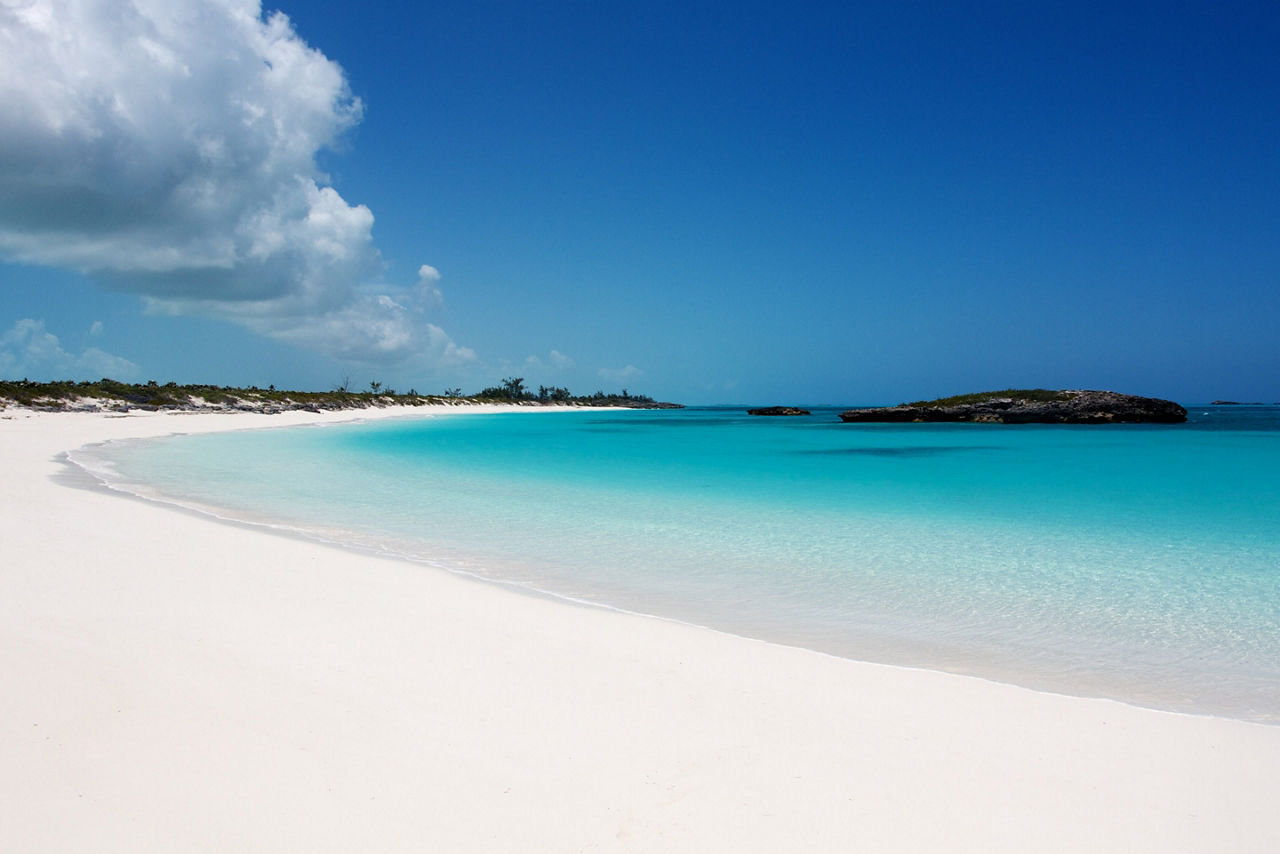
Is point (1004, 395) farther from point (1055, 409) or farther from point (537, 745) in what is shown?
point (537, 745)

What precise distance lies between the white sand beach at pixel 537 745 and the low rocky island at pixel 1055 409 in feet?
171

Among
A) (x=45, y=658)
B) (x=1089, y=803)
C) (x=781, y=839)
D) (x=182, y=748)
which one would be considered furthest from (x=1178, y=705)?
(x=45, y=658)

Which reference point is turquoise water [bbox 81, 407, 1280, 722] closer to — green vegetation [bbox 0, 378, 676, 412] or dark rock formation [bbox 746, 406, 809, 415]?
green vegetation [bbox 0, 378, 676, 412]

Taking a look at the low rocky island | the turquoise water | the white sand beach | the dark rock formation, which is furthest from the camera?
the dark rock formation

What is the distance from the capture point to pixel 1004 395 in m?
50.2

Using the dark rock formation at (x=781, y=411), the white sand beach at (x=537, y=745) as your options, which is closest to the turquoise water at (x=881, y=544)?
the white sand beach at (x=537, y=745)

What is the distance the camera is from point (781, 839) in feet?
8.11

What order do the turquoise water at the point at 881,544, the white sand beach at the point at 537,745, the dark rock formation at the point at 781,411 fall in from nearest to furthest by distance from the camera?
the white sand beach at the point at 537,745
the turquoise water at the point at 881,544
the dark rock formation at the point at 781,411

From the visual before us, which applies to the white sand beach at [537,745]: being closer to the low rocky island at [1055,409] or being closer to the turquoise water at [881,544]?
the turquoise water at [881,544]

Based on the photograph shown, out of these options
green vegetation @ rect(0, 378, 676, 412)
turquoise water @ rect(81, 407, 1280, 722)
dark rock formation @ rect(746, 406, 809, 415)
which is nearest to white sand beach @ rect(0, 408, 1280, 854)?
turquoise water @ rect(81, 407, 1280, 722)

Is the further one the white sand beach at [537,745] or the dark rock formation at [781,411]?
the dark rock formation at [781,411]

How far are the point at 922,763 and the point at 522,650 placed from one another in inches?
97.7

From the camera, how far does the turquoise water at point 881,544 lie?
4949mm

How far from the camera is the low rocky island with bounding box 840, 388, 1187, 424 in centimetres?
4856
